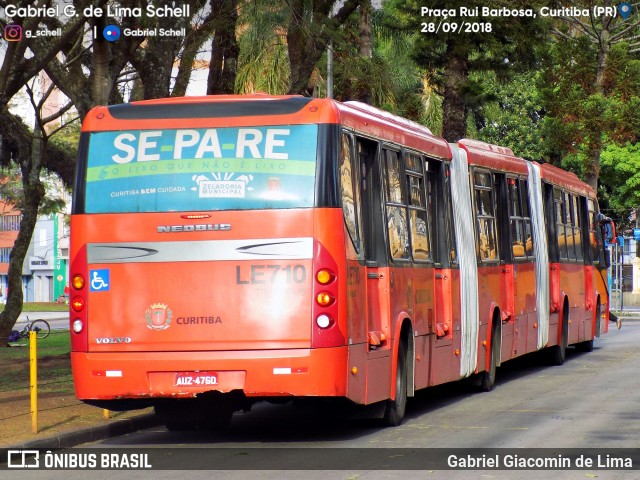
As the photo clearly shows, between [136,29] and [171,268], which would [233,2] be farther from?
[171,268]

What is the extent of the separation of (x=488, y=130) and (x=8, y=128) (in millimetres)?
33956

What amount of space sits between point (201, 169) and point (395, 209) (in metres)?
2.62

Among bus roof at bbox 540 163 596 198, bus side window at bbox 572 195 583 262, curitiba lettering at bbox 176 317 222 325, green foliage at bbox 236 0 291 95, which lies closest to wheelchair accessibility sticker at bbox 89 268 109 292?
curitiba lettering at bbox 176 317 222 325

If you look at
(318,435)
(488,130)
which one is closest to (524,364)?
(318,435)

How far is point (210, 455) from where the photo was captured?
11875mm

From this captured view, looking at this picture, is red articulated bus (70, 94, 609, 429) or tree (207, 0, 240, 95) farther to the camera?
tree (207, 0, 240, 95)

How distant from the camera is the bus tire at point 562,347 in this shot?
23.2m

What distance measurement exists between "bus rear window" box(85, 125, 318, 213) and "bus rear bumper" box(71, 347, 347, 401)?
4.41 ft

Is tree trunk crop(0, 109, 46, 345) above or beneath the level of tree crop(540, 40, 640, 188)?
beneath

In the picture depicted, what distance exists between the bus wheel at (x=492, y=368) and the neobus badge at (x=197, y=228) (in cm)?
713

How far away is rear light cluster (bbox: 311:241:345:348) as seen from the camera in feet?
38.9

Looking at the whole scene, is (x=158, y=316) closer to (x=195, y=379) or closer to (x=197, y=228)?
(x=195, y=379)

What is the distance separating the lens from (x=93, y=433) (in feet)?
43.3

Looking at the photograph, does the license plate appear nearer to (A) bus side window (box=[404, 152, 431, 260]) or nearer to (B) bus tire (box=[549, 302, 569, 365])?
(A) bus side window (box=[404, 152, 431, 260])
